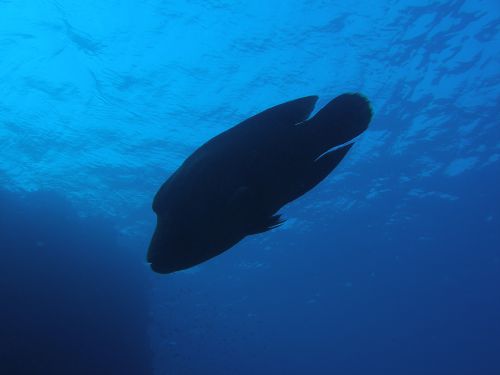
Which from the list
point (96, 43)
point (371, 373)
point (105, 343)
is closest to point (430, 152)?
point (96, 43)

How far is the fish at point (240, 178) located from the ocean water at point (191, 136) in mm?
13342

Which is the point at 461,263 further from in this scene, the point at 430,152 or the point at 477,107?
the point at 477,107

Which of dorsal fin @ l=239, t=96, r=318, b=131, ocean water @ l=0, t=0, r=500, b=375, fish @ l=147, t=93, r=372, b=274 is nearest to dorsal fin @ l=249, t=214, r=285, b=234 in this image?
fish @ l=147, t=93, r=372, b=274

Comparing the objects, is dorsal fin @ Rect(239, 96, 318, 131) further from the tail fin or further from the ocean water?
the ocean water

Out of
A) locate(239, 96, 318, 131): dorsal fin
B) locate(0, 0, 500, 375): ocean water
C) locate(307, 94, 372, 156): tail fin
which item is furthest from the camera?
locate(0, 0, 500, 375): ocean water

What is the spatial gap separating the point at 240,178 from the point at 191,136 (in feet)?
58.0

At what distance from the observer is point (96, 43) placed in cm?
1530

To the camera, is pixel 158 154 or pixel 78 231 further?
pixel 78 231

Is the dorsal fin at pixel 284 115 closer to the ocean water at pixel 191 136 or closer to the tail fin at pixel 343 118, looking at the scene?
the tail fin at pixel 343 118

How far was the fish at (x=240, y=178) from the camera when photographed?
146 cm

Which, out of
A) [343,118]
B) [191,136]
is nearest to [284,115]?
[343,118]

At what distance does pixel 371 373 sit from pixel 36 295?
90600mm

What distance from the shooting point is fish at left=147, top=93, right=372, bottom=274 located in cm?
146

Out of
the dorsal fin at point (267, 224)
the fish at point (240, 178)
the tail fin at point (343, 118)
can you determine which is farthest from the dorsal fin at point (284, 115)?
the dorsal fin at point (267, 224)
